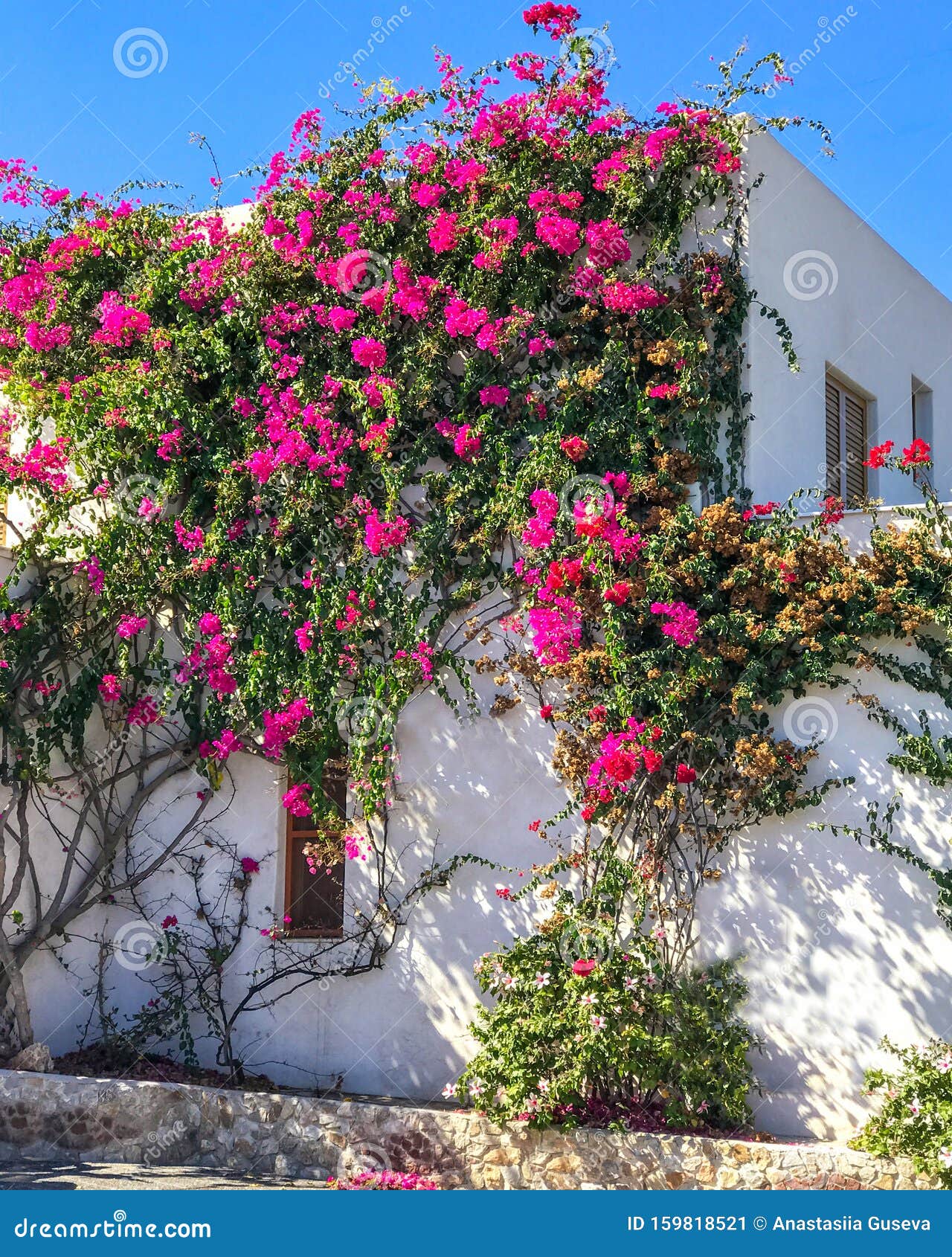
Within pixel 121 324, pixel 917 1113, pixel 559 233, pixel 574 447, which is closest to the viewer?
pixel 917 1113

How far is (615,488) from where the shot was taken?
28.9 ft

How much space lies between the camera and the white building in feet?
25.6

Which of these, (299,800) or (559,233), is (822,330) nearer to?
(559,233)

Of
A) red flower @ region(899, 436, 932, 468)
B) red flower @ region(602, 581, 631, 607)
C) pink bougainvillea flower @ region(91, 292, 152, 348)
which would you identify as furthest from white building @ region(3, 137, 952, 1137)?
pink bougainvillea flower @ region(91, 292, 152, 348)

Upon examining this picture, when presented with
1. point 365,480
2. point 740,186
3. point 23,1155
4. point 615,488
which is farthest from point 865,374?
point 23,1155

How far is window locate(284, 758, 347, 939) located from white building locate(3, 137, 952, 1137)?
0.30 feet

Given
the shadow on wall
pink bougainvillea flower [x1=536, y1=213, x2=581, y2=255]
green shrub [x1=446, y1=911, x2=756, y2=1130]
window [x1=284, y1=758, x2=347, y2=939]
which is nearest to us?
green shrub [x1=446, y1=911, x2=756, y2=1130]

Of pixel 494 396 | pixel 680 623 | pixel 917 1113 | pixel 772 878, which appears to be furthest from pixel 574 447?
pixel 917 1113

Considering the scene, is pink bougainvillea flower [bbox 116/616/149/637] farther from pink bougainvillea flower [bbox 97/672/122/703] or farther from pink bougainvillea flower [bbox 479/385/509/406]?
pink bougainvillea flower [bbox 479/385/509/406]

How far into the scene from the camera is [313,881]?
961cm

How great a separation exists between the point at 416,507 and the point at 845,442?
3.65 meters

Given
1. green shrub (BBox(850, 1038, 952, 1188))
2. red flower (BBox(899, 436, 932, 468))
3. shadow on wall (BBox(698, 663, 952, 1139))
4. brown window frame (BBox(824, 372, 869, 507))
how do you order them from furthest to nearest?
1. brown window frame (BBox(824, 372, 869, 507))
2. red flower (BBox(899, 436, 932, 468))
3. shadow on wall (BBox(698, 663, 952, 1139))
4. green shrub (BBox(850, 1038, 952, 1188))

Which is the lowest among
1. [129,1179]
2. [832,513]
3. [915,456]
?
[129,1179]

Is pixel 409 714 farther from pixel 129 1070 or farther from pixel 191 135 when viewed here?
pixel 191 135
